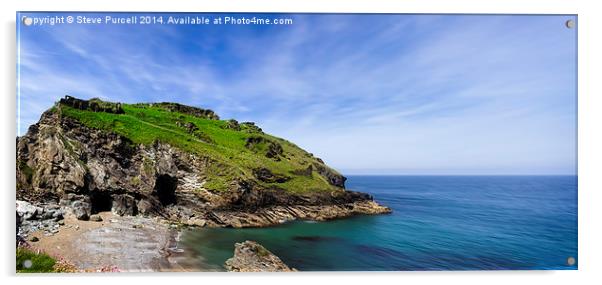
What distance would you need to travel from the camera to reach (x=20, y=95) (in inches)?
280

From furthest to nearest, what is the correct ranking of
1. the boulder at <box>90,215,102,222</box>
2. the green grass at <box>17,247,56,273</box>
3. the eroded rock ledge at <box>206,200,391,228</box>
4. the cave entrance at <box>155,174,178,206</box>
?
the eroded rock ledge at <box>206,200,391,228</box>, the cave entrance at <box>155,174,178,206</box>, the boulder at <box>90,215,102,222</box>, the green grass at <box>17,247,56,273</box>

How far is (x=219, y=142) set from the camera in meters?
20.5

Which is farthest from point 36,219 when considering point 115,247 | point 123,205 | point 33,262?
point 123,205

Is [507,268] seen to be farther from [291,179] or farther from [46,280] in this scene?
[291,179]

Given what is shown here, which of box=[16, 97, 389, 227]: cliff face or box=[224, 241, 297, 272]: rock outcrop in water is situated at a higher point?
box=[16, 97, 389, 227]: cliff face

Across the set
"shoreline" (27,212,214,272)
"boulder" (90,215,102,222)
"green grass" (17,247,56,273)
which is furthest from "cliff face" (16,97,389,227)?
"green grass" (17,247,56,273)

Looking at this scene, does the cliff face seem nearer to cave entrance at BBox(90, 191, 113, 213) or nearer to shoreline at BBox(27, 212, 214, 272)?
cave entrance at BBox(90, 191, 113, 213)

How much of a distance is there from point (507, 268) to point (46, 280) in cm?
1131

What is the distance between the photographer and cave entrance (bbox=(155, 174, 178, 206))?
1550 cm

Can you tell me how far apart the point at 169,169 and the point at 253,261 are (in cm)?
1110

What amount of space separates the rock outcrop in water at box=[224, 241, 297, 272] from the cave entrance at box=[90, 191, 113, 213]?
820cm

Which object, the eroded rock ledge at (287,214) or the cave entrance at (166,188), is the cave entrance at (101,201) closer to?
the cave entrance at (166,188)

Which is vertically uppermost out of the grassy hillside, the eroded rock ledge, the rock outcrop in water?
the grassy hillside

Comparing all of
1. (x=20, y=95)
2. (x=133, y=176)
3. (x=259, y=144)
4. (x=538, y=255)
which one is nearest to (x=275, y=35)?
(x=20, y=95)
